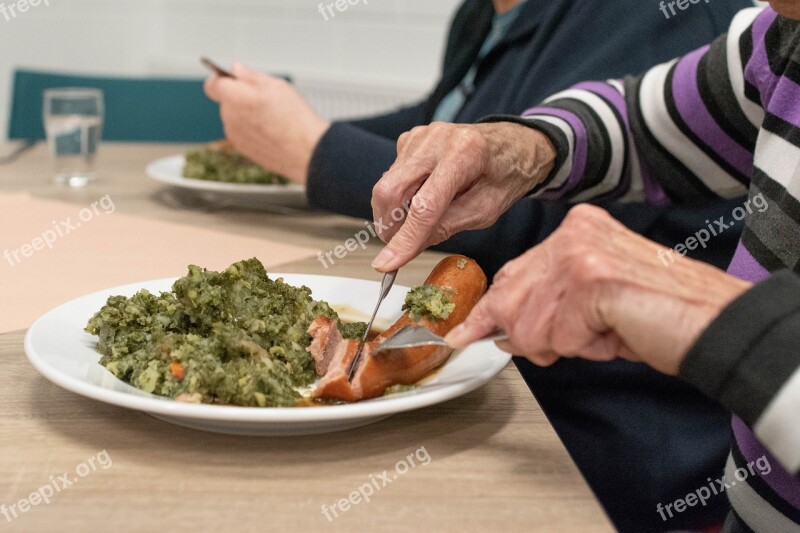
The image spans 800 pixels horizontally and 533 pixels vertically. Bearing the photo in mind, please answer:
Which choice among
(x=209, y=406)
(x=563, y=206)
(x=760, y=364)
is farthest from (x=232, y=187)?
(x=760, y=364)

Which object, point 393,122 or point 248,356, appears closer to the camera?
point 248,356

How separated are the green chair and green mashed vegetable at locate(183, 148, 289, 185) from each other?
100cm

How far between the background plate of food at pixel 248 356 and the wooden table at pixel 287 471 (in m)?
0.03

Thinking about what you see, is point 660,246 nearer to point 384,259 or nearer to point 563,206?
point 384,259

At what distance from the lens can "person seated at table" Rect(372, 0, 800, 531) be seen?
0.62 metres

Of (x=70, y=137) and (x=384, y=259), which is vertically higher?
(x=384, y=259)

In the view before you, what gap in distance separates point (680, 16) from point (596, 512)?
3.50 feet

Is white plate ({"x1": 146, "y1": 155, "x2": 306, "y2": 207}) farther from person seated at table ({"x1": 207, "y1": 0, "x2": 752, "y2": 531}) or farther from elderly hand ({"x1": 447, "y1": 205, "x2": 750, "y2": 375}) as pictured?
elderly hand ({"x1": 447, "y1": 205, "x2": 750, "y2": 375})

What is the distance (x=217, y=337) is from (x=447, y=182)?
1.15 ft

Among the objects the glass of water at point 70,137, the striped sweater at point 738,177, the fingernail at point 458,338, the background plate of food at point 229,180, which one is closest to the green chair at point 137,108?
the glass of water at point 70,137

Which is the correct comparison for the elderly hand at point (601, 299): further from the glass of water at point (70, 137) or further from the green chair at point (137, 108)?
the green chair at point (137, 108)

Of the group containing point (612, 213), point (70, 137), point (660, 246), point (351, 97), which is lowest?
point (351, 97)

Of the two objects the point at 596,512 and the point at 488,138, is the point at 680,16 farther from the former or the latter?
the point at 596,512

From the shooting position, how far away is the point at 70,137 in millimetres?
1768
